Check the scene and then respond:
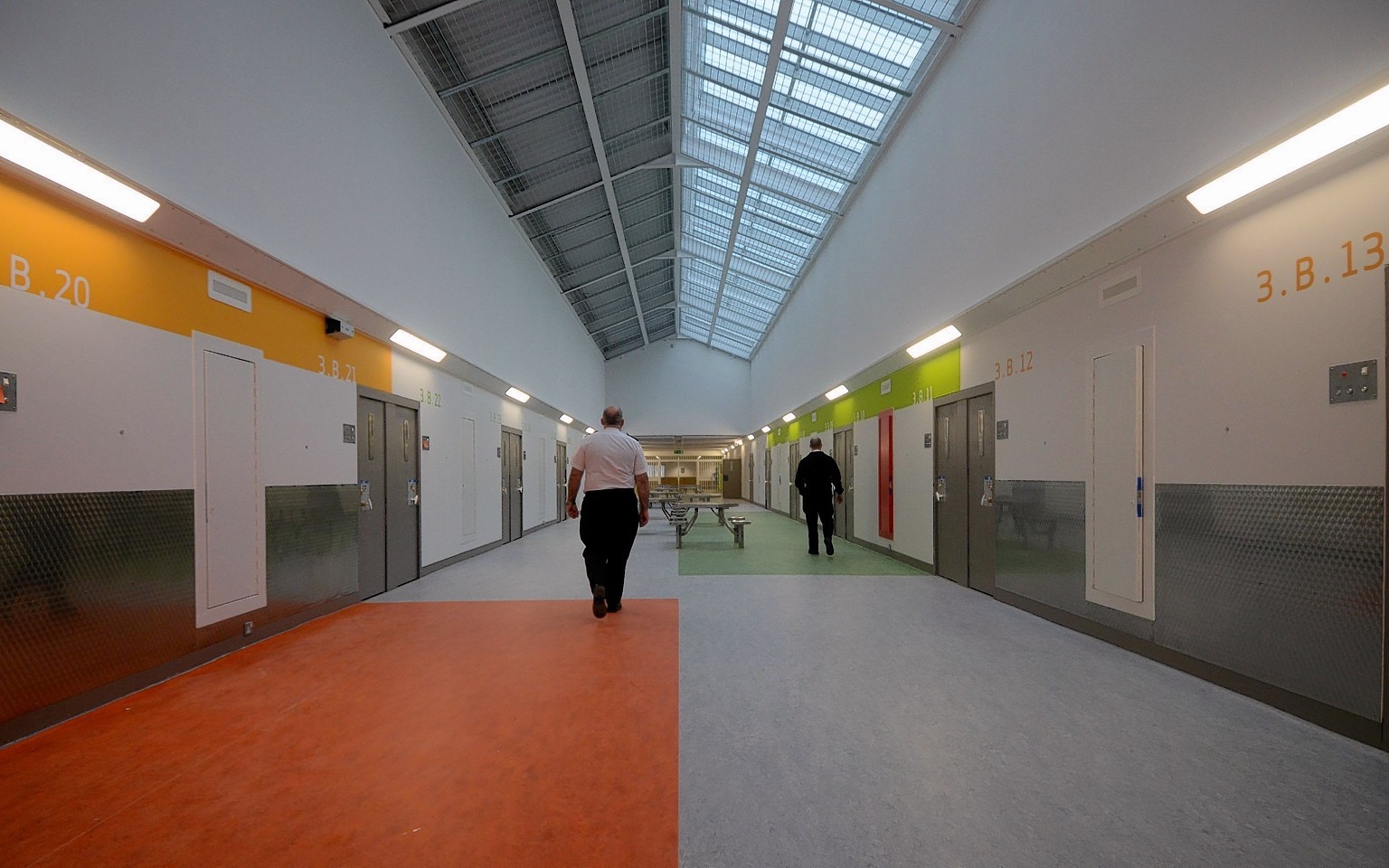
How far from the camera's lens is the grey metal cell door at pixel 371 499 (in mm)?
5258

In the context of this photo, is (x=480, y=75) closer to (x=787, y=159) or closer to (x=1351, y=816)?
(x=787, y=159)

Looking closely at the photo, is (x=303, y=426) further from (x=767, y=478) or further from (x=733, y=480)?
(x=733, y=480)

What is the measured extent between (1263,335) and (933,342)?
347 centimetres

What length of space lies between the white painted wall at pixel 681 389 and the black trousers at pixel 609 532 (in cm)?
1732

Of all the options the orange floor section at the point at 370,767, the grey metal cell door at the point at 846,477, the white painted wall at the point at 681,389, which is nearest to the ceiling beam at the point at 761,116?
the grey metal cell door at the point at 846,477

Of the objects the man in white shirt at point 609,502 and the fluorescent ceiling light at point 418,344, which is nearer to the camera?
the man in white shirt at point 609,502

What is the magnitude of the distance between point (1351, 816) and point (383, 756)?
136 inches

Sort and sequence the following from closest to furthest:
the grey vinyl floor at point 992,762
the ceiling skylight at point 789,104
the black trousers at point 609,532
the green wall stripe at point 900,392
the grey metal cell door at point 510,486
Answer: the grey vinyl floor at point 992,762, the black trousers at point 609,532, the ceiling skylight at point 789,104, the green wall stripe at point 900,392, the grey metal cell door at point 510,486

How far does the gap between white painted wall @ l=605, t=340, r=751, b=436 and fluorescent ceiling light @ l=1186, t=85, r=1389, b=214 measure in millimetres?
19404

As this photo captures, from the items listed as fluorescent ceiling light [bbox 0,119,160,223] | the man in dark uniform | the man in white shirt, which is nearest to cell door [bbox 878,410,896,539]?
the man in dark uniform

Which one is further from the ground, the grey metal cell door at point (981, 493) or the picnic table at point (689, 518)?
the grey metal cell door at point (981, 493)

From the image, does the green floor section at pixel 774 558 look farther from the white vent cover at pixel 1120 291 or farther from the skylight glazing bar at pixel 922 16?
the skylight glazing bar at pixel 922 16

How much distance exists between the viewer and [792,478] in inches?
579

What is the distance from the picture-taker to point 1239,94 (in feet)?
8.59
